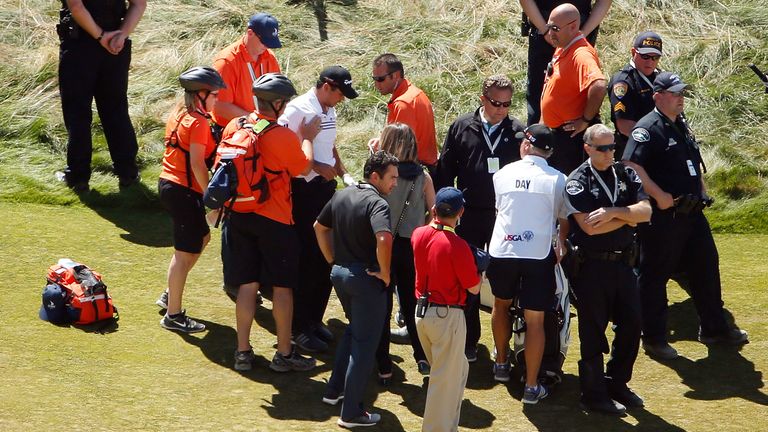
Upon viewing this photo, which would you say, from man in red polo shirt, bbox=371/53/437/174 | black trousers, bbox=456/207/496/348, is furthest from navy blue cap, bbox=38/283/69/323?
black trousers, bbox=456/207/496/348

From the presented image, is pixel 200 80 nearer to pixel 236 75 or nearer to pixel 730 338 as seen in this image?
pixel 236 75

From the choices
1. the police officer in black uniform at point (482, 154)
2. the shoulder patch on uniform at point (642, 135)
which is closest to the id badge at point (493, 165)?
the police officer in black uniform at point (482, 154)

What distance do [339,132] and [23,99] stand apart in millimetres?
3227

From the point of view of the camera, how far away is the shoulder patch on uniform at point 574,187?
21.9 feet

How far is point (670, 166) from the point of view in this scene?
7430mm

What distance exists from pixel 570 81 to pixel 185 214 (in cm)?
287

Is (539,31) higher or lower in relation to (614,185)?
higher

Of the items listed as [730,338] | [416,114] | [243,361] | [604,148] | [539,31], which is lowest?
[243,361]

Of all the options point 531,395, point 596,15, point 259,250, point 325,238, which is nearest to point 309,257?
point 259,250

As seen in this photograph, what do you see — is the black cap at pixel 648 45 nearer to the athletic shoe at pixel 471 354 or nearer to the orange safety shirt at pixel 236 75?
the athletic shoe at pixel 471 354

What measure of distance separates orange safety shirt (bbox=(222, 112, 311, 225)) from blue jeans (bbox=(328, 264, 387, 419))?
24.6 inches

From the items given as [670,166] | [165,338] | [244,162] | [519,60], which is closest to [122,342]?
[165,338]

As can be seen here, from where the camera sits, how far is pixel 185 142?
736 cm

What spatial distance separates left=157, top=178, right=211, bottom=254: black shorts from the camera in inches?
294
